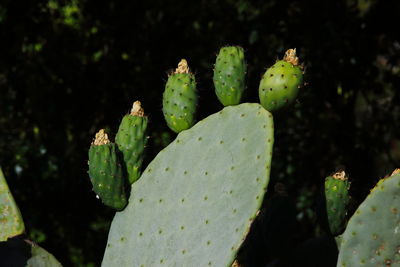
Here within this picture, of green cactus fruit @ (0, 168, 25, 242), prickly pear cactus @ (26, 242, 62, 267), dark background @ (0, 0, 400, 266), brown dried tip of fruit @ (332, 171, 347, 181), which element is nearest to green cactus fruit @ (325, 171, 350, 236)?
brown dried tip of fruit @ (332, 171, 347, 181)

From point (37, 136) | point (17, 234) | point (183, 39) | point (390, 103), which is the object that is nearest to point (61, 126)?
point (37, 136)

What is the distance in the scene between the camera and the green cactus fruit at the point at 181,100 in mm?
2416

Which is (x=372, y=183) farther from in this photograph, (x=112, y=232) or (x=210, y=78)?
(x=112, y=232)

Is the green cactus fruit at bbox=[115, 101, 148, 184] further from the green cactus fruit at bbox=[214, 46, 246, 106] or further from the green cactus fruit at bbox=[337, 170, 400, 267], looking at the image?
the green cactus fruit at bbox=[337, 170, 400, 267]

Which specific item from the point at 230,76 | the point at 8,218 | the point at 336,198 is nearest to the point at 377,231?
the point at 336,198

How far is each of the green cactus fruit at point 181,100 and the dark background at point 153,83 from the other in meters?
2.18

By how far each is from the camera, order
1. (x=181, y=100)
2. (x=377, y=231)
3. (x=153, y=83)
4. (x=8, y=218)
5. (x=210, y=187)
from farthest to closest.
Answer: (x=153, y=83), (x=8, y=218), (x=181, y=100), (x=210, y=187), (x=377, y=231)

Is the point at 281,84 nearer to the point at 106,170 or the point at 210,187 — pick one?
the point at 210,187

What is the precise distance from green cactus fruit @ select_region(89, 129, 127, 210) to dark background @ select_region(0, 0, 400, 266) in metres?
2.25

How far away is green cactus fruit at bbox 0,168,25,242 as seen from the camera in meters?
2.52

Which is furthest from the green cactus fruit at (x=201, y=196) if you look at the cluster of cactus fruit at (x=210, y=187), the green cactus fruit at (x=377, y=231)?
the green cactus fruit at (x=377, y=231)

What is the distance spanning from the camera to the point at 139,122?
8.09 feet

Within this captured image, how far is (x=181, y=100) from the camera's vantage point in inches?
95.2

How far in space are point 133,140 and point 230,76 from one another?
0.34m
